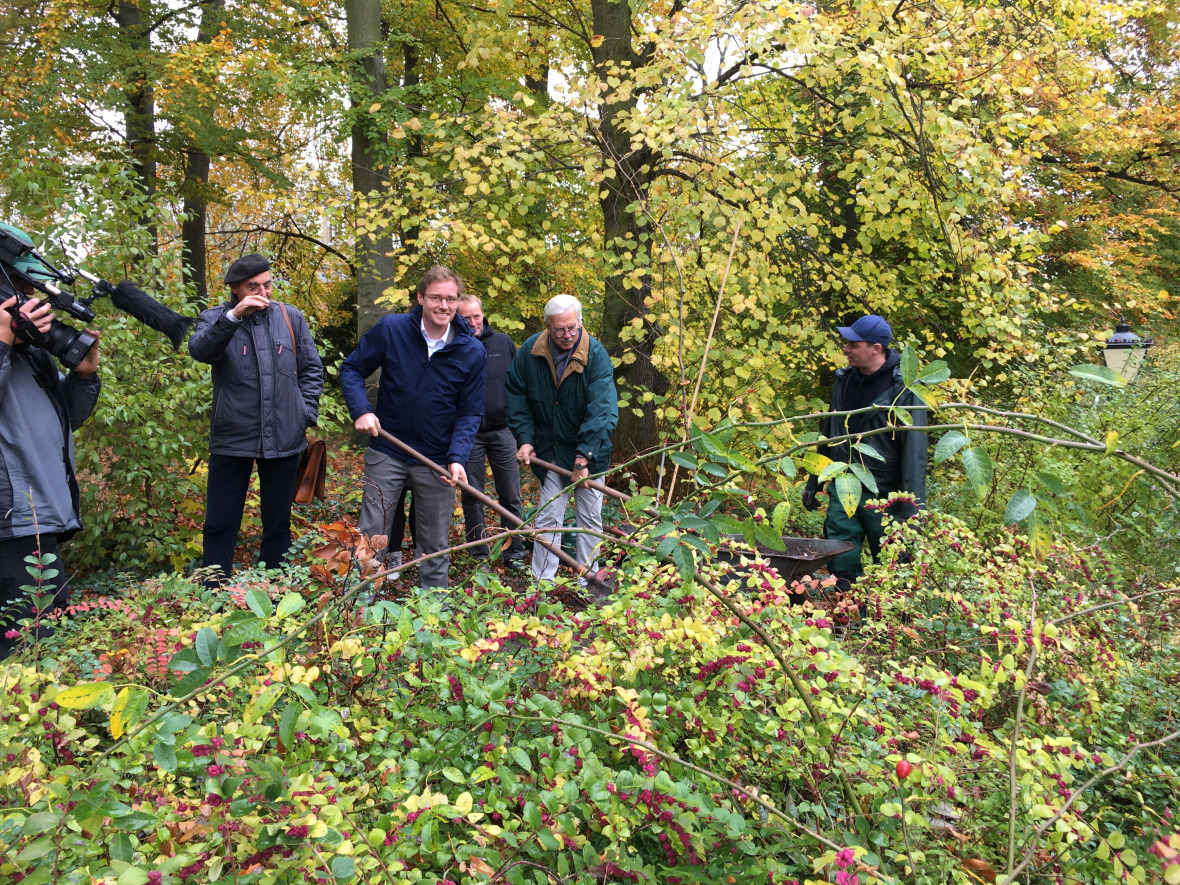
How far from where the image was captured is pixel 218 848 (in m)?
1.55

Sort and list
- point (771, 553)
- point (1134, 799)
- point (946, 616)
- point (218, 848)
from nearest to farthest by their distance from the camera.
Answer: point (218, 848), point (1134, 799), point (946, 616), point (771, 553)

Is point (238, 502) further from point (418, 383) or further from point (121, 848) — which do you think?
point (121, 848)

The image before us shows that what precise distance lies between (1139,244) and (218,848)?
14.7 metres

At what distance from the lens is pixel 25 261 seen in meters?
3.52

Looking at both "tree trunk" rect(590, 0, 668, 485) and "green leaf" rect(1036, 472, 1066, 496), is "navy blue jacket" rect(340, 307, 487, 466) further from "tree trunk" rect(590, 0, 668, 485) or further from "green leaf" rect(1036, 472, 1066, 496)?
"green leaf" rect(1036, 472, 1066, 496)

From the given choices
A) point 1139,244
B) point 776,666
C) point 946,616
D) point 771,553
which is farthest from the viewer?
point 1139,244

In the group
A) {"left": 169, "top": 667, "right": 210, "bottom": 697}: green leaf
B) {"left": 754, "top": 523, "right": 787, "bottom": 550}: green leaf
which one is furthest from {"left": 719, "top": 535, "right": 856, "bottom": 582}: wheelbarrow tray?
{"left": 169, "top": 667, "right": 210, "bottom": 697}: green leaf

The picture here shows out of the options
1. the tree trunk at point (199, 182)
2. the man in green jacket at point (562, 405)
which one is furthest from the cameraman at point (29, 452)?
the tree trunk at point (199, 182)

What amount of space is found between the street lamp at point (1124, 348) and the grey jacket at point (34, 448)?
7834 millimetres

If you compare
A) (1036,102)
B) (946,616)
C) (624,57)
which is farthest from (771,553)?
(1036,102)

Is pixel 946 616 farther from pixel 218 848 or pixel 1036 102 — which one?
pixel 1036 102

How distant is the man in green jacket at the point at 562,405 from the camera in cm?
485

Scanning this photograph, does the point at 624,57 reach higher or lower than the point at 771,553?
higher

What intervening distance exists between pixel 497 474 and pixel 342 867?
4.84m
